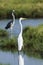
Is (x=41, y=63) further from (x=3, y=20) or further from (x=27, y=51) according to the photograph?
(x=3, y=20)

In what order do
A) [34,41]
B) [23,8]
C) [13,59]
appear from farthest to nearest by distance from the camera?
[23,8], [34,41], [13,59]

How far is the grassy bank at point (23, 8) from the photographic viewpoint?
25.4 meters

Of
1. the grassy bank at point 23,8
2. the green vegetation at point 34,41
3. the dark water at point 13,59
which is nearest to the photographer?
the dark water at point 13,59

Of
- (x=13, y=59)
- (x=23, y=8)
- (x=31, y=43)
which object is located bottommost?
(x=13, y=59)

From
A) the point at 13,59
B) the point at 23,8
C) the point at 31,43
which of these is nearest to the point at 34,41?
the point at 31,43

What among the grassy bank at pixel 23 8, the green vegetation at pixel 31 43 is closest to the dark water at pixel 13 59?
the green vegetation at pixel 31 43

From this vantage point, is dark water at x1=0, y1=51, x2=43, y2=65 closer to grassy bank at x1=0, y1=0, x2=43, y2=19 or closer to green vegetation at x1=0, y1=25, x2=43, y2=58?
green vegetation at x1=0, y1=25, x2=43, y2=58

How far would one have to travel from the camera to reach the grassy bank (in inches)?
999

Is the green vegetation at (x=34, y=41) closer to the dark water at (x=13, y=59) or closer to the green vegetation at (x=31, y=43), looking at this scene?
the green vegetation at (x=31, y=43)

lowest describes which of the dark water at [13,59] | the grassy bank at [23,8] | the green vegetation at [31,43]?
the dark water at [13,59]

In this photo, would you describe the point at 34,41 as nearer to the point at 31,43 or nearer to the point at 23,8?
the point at 31,43

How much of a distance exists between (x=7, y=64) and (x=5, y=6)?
46.4 feet

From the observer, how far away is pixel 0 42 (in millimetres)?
17078

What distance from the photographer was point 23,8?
26.3 m
